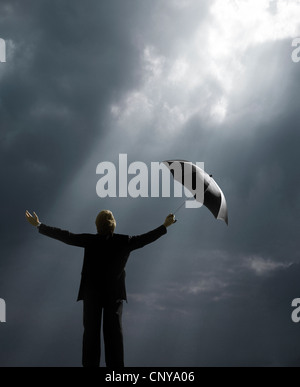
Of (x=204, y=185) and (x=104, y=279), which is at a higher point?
(x=204, y=185)

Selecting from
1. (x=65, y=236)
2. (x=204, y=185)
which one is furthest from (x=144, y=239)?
(x=204, y=185)

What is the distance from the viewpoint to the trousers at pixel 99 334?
7.54 m

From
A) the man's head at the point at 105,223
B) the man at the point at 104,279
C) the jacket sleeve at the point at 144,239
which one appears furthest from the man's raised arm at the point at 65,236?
the jacket sleeve at the point at 144,239

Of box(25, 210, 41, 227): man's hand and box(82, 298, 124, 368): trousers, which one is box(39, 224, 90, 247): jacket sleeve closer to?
box(25, 210, 41, 227): man's hand

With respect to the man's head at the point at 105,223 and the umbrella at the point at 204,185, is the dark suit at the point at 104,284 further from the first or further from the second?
the umbrella at the point at 204,185

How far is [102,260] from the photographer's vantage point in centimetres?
784

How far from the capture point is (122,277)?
798 cm

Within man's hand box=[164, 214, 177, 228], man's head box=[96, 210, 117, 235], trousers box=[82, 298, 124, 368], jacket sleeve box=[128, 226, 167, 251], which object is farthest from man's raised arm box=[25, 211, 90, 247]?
man's hand box=[164, 214, 177, 228]

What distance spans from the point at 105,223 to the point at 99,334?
217 cm

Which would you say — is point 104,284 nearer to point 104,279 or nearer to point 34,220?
point 104,279
